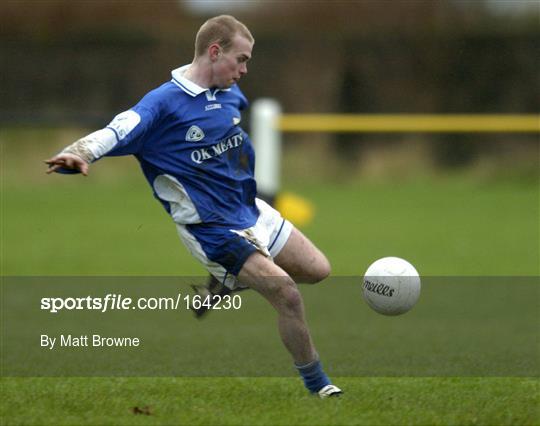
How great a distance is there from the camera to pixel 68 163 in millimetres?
4695

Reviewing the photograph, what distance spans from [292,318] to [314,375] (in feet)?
0.90

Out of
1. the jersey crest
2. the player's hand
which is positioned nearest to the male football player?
the jersey crest

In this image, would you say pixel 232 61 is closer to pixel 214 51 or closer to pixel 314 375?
pixel 214 51

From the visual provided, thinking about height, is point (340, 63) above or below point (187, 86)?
below

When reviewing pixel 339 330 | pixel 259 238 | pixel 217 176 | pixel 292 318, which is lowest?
pixel 339 330

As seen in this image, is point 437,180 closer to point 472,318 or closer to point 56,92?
point 56,92

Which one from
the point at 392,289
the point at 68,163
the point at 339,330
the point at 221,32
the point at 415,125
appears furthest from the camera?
the point at 415,125

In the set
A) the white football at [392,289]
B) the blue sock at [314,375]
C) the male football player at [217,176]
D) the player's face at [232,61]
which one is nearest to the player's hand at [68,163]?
the male football player at [217,176]

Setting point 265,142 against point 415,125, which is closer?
point 265,142

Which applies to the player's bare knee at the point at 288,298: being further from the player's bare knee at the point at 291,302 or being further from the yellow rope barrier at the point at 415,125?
the yellow rope barrier at the point at 415,125

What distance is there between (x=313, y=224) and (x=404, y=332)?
6689mm

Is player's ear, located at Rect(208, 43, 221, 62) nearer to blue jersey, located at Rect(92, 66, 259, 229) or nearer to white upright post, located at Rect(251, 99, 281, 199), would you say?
blue jersey, located at Rect(92, 66, 259, 229)

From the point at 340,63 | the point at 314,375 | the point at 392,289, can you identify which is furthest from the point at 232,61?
the point at 340,63

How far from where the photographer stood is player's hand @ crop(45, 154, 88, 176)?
468 centimetres
